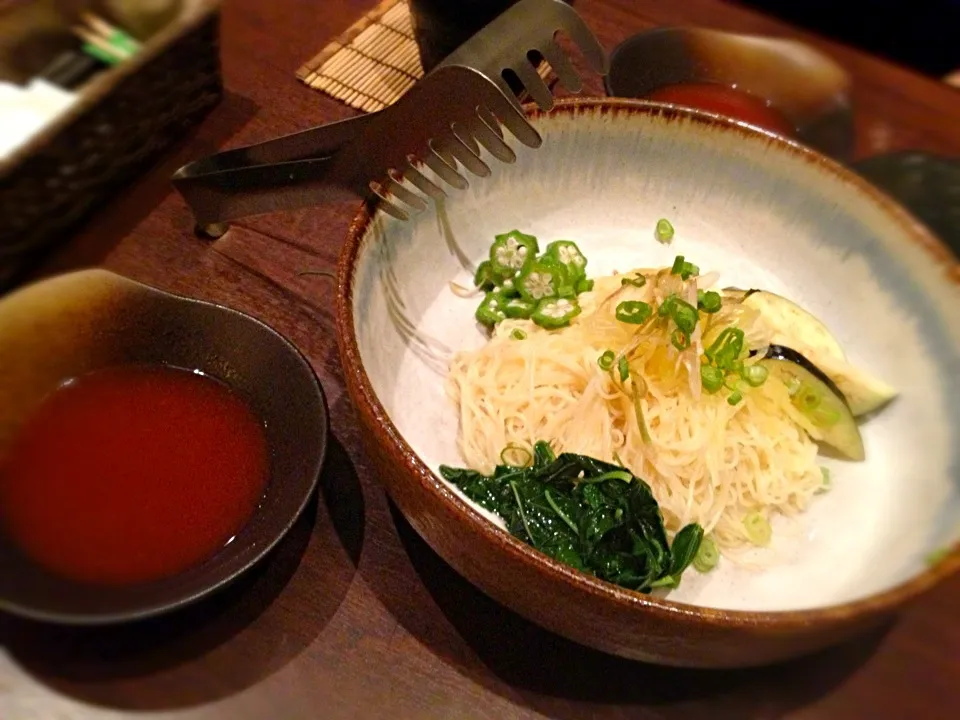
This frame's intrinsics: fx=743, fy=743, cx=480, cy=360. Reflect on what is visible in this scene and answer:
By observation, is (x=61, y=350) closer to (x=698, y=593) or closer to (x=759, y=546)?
(x=698, y=593)

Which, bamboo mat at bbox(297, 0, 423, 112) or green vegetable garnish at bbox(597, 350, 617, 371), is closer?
green vegetable garnish at bbox(597, 350, 617, 371)

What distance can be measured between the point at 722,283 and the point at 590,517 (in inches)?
36.0

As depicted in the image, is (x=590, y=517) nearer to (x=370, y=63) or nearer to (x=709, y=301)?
(x=709, y=301)

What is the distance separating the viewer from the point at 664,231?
6.77 ft

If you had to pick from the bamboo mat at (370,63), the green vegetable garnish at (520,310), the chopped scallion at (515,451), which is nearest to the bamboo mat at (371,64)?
the bamboo mat at (370,63)

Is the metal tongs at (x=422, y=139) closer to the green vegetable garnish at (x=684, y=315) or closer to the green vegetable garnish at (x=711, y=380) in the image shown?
the green vegetable garnish at (x=684, y=315)

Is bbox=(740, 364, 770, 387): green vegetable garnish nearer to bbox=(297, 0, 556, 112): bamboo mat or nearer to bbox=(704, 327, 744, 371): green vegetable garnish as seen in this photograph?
bbox=(704, 327, 744, 371): green vegetable garnish

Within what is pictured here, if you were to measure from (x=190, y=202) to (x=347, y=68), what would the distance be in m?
0.83

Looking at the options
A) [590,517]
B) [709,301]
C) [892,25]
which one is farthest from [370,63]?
[892,25]

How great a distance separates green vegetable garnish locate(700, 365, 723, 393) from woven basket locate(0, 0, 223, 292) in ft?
4.83

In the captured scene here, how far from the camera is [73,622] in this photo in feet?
3.79

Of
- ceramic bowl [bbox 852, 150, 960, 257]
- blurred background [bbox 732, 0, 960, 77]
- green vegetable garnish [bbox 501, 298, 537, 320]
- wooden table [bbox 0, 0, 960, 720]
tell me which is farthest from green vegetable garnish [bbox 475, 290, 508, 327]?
blurred background [bbox 732, 0, 960, 77]

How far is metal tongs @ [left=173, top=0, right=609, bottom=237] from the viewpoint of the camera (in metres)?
1.53

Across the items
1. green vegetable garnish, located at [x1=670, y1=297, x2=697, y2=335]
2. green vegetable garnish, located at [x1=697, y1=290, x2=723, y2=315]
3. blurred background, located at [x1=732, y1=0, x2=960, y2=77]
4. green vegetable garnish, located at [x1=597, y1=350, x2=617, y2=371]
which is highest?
blurred background, located at [x1=732, y1=0, x2=960, y2=77]
